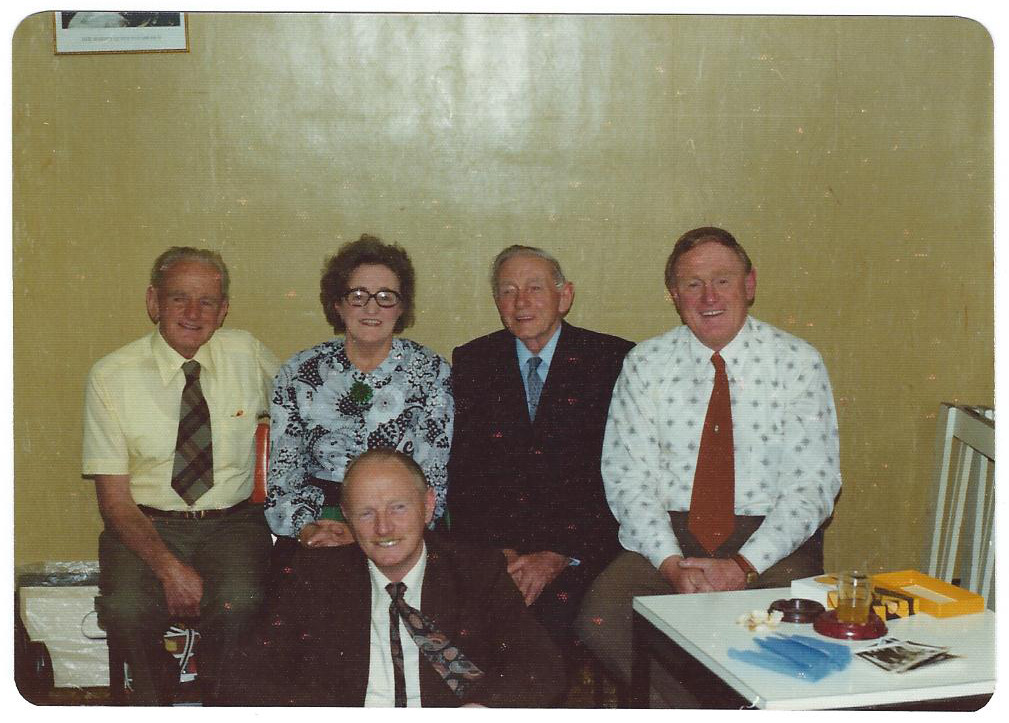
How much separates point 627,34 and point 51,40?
1.42m

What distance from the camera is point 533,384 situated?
2479 mm

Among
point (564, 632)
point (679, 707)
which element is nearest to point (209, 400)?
point (564, 632)

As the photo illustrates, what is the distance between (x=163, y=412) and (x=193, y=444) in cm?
11

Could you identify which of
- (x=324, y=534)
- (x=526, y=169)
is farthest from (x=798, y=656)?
(x=526, y=169)

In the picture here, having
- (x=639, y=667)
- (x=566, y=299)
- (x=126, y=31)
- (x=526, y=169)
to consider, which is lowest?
(x=639, y=667)

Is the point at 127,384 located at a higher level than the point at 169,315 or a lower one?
lower

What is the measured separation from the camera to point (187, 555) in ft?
8.12

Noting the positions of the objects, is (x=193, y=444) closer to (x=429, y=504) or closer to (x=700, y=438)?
(x=429, y=504)

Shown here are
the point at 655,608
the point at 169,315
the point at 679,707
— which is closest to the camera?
the point at 655,608

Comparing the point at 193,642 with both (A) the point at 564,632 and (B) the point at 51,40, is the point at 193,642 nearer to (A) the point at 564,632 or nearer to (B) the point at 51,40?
(A) the point at 564,632

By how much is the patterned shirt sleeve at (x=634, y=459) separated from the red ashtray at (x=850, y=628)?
0.51m

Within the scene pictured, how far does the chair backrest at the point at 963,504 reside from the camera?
8.01ft

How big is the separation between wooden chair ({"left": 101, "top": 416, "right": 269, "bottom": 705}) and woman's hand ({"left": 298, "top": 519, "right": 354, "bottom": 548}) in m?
0.16

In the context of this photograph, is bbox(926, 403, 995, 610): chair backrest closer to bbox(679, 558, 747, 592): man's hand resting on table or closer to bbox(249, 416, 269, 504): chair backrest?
bbox(679, 558, 747, 592): man's hand resting on table
